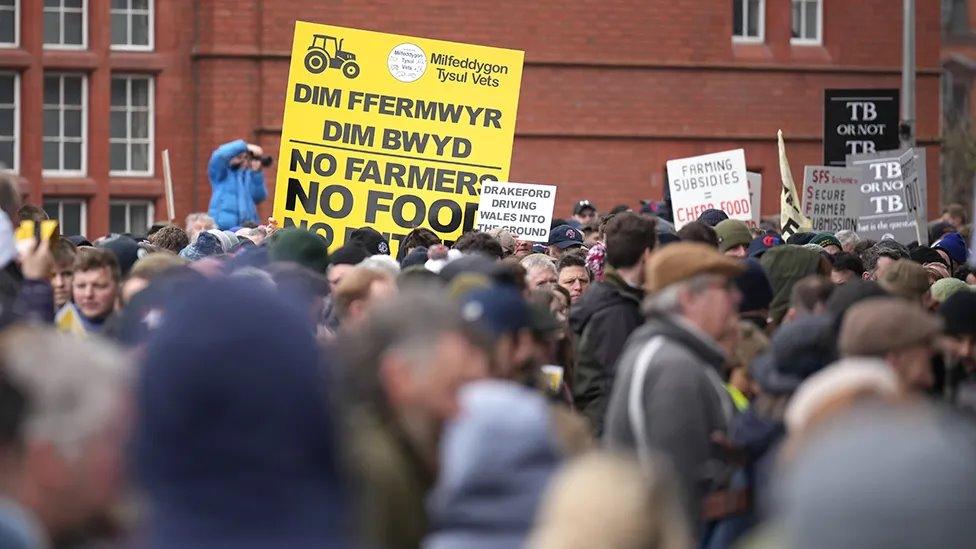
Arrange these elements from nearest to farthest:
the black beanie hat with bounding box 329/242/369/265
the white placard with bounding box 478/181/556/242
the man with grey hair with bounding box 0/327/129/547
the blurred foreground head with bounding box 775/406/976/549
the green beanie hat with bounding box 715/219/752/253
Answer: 1. the blurred foreground head with bounding box 775/406/976/549
2. the man with grey hair with bounding box 0/327/129/547
3. the black beanie hat with bounding box 329/242/369/265
4. the green beanie hat with bounding box 715/219/752/253
5. the white placard with bounding box 478/181/556/242

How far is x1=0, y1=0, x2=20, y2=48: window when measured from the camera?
3100 centimetres

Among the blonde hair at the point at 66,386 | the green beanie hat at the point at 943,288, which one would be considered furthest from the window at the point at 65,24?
the blonde hair at the point at 66,386

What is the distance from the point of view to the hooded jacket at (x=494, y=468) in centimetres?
429

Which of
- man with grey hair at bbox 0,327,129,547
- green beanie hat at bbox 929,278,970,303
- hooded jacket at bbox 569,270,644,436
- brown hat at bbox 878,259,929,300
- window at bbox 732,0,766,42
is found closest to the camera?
man with grey hair at bbox 0,327,129,547

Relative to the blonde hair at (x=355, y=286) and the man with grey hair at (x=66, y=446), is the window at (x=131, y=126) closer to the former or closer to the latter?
the blonde hair at (x=355, y=286)

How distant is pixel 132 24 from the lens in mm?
31859

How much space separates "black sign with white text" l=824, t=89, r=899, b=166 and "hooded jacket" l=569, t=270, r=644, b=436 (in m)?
12.5

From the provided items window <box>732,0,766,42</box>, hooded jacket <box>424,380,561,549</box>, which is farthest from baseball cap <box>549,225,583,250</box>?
window <box>732,0,766,42</box>

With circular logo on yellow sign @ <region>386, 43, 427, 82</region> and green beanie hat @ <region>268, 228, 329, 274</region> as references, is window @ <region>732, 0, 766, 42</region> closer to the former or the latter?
circular logo on yellow sign @ <region>386, 43, 427, 82</region>

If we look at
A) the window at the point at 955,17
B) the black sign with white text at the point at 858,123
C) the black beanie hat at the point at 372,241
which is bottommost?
the black beanie hat at the point at 372,241

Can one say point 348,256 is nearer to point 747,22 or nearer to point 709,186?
point 709,186

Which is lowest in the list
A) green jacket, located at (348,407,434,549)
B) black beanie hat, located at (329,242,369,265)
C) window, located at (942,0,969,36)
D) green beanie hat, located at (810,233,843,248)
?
green jacket, located at (348,407,434,549)

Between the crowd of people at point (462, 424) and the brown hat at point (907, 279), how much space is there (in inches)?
71.3

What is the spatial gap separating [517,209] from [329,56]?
224 centimetres
